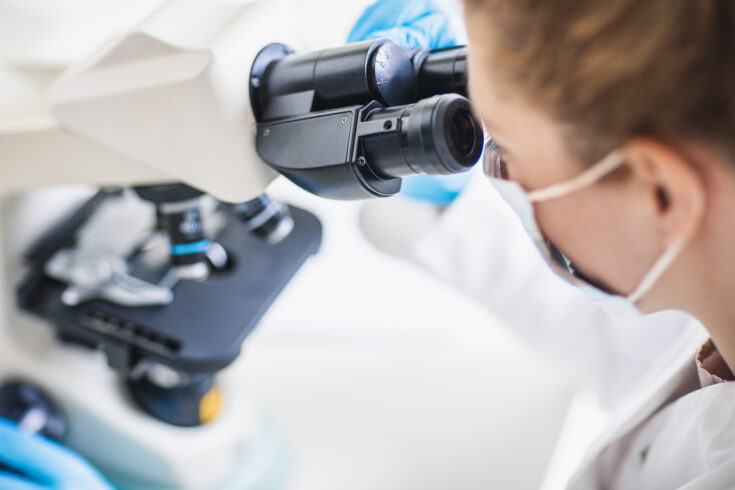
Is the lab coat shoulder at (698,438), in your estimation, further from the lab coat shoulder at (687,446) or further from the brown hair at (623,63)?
the brown hair at (623,63)

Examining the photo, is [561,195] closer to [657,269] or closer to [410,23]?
[657,269]

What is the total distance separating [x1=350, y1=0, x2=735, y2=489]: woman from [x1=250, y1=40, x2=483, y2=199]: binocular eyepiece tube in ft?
0.13

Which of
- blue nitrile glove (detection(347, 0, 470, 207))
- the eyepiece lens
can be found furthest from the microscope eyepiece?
blue nitrile glove (detection(347, 0, 470, 207))

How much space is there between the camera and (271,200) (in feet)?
2.69

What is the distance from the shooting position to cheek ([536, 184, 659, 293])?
52 centimetres

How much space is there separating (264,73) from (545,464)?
670 millimetres

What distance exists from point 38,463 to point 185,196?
13.9 inches

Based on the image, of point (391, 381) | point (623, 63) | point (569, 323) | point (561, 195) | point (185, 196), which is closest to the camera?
point (623, 63)

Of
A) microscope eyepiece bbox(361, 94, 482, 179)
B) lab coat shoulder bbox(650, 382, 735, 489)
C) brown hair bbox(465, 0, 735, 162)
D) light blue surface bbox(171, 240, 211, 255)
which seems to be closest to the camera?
Answer: brown hair bbox(465, 0, 735, 162)

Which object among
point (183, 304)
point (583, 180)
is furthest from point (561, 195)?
point (183, 304)

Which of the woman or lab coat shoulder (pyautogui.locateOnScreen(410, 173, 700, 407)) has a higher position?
the woman

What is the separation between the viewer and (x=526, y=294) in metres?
1.08

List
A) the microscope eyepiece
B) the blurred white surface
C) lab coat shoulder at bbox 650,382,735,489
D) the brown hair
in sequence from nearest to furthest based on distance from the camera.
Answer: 1. the brown hair
2. the microscope eyepiece
3. lab coat shoulder at bbox 650,382,735,489
4. the blurred white surface

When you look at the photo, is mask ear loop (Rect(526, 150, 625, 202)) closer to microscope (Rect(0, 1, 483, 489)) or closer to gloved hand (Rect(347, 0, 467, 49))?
microscope (Rect(0, 1, 483, 489))
